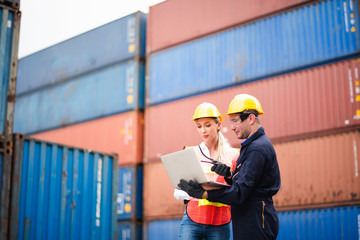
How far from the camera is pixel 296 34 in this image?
10969 mm

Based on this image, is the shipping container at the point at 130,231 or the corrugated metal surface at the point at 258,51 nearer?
the corrugated metal surface at the point at 258,51

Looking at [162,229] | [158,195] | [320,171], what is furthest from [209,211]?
[158,195]

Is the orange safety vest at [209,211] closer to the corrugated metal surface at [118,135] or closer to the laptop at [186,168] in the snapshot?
the laptop at [186,168]

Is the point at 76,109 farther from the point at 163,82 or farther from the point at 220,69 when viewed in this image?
the point at 220,69

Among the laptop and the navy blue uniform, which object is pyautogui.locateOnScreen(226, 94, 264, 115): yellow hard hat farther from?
the laptop

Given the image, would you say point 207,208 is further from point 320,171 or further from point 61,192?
point 320,171

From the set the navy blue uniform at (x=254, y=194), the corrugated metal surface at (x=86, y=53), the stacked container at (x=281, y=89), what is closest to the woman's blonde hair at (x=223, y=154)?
the navy blue uniform at (x=254, y=194)

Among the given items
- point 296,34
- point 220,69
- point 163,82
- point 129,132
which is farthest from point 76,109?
point 296,34

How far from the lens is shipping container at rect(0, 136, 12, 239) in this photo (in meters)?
6.77

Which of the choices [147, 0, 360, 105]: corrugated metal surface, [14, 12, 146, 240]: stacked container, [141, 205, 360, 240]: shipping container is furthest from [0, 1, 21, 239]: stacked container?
[14, 12, 146, 240]: stacked container

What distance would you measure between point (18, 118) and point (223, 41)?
413 inches

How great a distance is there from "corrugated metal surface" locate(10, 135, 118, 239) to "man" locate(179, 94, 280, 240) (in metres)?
4.67

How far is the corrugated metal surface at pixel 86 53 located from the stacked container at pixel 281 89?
900 mm

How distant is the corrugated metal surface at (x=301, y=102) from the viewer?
9.80 metres
